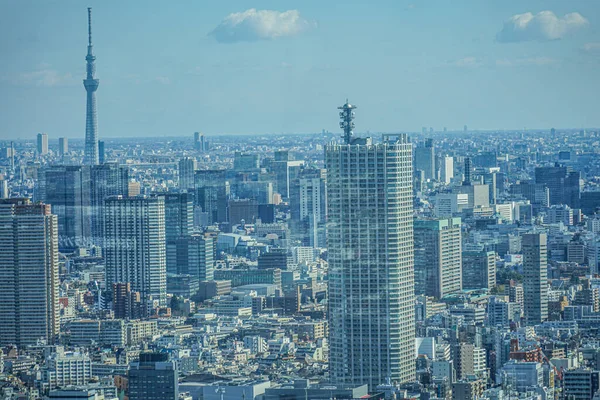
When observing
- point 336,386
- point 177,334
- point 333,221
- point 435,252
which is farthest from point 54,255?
point 336,386

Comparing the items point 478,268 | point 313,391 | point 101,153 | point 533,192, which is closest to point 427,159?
point 478,268

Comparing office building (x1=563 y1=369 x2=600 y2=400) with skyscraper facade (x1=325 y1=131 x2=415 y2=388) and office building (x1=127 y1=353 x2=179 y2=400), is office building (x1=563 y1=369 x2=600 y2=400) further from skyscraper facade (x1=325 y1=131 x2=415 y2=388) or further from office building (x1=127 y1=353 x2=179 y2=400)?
office building (x1=127 y1=353 x2=179 y2=400)

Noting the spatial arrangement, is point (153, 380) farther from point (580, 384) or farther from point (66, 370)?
point (580, 384)

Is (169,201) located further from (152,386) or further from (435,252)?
(152,386)

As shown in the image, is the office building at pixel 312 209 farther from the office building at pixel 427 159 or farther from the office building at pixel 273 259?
the office building at pixel 427 159

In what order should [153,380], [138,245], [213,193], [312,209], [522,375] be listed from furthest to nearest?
[213,193]
[138,245]
[312,209]
[522,375]
[153,380]

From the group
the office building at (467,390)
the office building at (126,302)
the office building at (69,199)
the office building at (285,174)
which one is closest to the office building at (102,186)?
the office building at (69,199)
